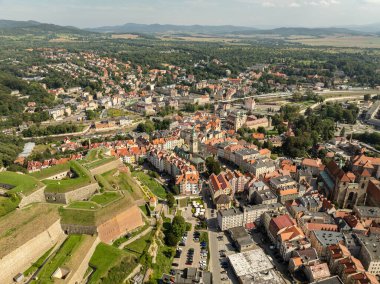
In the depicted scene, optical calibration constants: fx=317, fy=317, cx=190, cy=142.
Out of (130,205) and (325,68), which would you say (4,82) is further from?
(325,68)

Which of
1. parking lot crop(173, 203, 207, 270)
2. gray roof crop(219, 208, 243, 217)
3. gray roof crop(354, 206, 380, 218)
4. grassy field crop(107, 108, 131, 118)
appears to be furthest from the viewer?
grassy field crop(107, 108, 131, 118)

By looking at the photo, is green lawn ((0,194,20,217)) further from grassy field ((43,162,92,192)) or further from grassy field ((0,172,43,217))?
grassy field ((43,162,92,192))

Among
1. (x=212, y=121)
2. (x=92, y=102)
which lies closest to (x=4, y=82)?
(x=92, y=102)

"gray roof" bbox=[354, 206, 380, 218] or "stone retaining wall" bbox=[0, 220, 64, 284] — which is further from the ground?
"stone retaining wall" bbox=[0, 220, 64, 284]

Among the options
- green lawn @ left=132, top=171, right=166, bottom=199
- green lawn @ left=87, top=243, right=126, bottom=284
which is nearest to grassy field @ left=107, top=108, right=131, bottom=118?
green lawn @ left=132, top=171, right=166, bottom=199

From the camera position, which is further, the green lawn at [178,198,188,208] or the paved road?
the green lawn at [178,198,188,208]

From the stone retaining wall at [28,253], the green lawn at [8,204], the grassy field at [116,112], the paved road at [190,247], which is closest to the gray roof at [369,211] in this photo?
the paved road at [190,247]

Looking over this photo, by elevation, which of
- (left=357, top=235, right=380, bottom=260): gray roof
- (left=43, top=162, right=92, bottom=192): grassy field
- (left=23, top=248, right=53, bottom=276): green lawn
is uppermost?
(left=43, top=162, right=92, bottom=192): grassy field

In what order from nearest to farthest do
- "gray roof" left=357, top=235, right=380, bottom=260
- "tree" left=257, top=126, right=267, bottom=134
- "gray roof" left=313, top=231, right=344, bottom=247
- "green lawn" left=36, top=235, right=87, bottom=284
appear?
"green lawn" left=36, top=235, right=87, bottom=284, "gray roof" left=357, top=235, right=380, bottom=260, "gray roof" left=313, top=231, right=344, bottom=247, "tree" left=257, top=126, right=267, bottom=134
